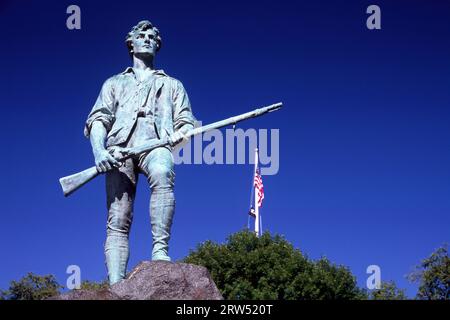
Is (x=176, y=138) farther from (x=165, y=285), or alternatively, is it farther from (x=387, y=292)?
(x=387, y=292)

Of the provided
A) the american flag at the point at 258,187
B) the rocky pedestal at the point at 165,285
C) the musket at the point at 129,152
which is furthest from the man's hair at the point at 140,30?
the american flag at the point at 258,187

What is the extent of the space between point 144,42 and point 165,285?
15.5 feet

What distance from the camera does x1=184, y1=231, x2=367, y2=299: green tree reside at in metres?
33.3

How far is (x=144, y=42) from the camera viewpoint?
12.0m

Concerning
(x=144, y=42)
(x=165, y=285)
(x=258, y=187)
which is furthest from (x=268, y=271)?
(x=165, y=285)

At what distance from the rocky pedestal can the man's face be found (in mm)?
4191

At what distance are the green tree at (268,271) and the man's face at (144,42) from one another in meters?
22.1

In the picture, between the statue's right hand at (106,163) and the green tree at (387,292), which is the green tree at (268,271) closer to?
the green tree at (387,292)

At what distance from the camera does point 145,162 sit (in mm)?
10789
